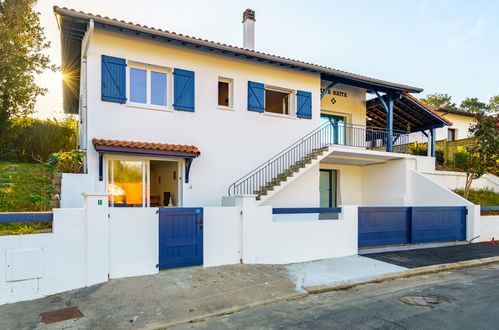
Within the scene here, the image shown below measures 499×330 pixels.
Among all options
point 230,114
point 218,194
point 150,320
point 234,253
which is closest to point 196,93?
point 230,114

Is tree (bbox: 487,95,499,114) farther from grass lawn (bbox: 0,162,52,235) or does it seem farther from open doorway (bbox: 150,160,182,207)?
grass lawn (bbox: 0,162,52,235)

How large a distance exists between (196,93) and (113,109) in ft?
8.61

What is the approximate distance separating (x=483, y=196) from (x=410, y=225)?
26.8 feet

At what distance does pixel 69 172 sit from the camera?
8211 millimetres

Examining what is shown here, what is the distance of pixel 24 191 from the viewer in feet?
31.2

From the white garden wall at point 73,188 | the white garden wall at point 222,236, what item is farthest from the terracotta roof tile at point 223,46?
the white garden wall at point 222,236

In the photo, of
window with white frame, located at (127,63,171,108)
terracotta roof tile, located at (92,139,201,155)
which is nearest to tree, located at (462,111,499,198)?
terracotta roof tile, located at (92,139,201,155)

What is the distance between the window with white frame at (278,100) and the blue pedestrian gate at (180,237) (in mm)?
6555

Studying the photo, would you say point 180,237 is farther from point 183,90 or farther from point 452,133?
point 452,133

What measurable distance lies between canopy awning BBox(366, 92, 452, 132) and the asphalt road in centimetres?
952

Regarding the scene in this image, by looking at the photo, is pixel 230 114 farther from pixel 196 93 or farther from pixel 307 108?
pixel 307 108

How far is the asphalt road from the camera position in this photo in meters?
4.60

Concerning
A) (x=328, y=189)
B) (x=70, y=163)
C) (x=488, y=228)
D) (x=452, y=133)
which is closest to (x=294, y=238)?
(x=70, y=163)

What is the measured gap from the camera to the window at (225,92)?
1110 cm
